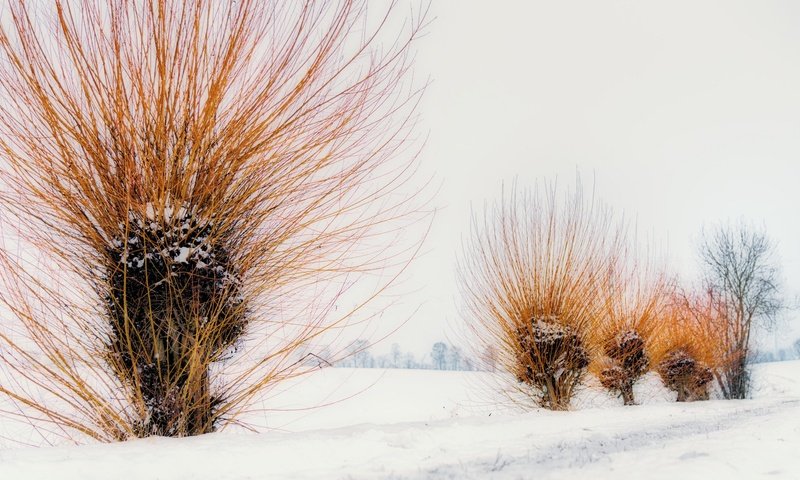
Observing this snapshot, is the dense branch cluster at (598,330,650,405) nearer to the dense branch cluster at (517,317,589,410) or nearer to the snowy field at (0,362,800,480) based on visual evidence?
the dense branch cluster at (517,317,589,410)

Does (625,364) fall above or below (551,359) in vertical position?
below

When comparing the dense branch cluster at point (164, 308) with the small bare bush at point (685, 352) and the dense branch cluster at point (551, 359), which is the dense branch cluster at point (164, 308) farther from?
the small bare bush at point (685, 352)

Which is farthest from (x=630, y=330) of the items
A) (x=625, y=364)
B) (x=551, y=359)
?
(x=551, y=359)

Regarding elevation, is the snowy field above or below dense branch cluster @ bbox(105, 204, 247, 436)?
below

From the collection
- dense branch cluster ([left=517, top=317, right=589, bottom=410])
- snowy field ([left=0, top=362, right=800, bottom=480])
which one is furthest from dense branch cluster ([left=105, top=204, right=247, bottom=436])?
dense branch cluster ([left=517, top=317, right=589, bottom=410])

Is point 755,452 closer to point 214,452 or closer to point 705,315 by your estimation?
point 214,452

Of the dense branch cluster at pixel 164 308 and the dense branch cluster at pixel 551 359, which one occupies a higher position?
the dense branch cluster at pixel 164 308

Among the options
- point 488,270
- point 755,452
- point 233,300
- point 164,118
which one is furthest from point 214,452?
point 488,270

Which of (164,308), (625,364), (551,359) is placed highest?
(164,308)

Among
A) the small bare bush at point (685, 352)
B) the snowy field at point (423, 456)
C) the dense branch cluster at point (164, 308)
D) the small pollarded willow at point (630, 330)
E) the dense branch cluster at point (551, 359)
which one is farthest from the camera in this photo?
the small bare bush at point (685, 352)

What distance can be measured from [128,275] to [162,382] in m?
1.11

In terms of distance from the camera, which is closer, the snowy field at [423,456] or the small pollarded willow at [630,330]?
the snowy field at [423,456]

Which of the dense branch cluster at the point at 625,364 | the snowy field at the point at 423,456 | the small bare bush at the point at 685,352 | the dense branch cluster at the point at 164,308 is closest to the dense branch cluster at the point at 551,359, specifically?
the snowy field at the point at 423,456

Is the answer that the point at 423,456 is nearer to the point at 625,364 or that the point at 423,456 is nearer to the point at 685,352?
the point at 625,364
